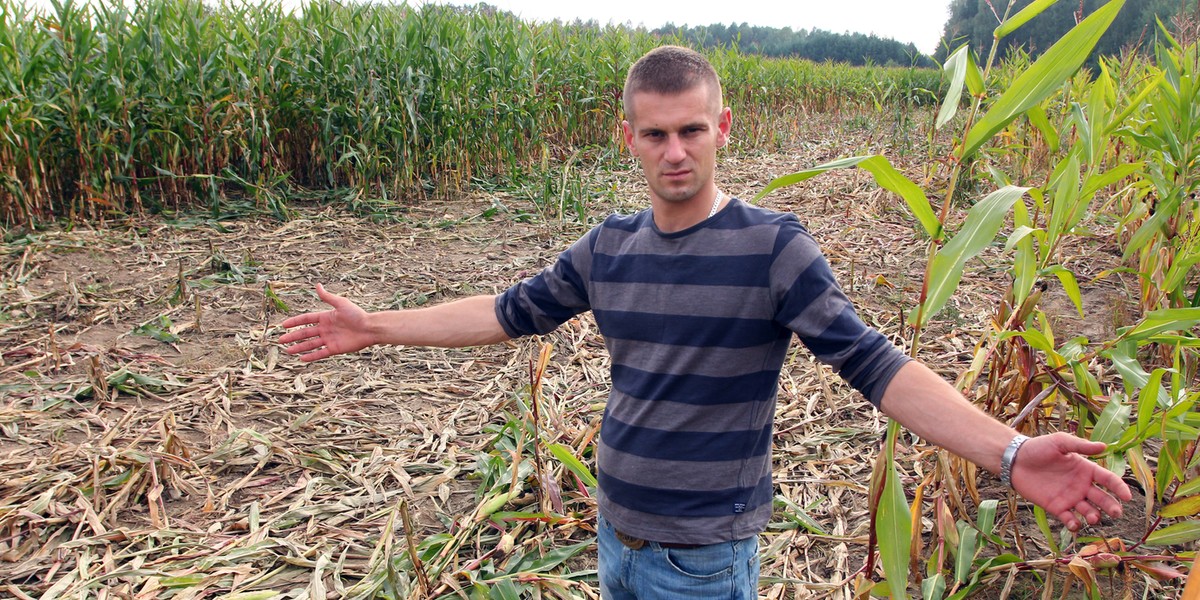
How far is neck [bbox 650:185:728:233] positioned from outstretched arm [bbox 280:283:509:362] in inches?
20.2

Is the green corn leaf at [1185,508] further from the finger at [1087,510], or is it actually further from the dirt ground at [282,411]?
the finger at [1087,510]

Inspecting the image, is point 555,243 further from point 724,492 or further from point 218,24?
point 724,492

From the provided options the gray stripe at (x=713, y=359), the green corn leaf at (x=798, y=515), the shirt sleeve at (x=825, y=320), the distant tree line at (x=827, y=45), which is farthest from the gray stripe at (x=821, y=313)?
the distant tree line at (x=827, y=45)

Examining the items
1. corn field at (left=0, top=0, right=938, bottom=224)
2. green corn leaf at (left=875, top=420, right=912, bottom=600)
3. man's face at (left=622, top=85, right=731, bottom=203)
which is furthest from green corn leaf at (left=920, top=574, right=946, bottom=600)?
corn field at (left=0, top=0, right=938, bottom=224)

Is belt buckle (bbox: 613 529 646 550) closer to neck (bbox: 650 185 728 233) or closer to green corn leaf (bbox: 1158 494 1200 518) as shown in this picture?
neck (bbox: 650 185 728 233)

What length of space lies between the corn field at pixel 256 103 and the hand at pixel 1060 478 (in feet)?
18.5

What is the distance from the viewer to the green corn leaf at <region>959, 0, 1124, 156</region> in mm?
1248

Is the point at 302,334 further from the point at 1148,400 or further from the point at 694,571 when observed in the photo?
the point at 1148,400

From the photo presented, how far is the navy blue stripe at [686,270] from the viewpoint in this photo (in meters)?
1.37

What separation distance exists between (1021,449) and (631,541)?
0.73m

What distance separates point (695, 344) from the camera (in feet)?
4.65

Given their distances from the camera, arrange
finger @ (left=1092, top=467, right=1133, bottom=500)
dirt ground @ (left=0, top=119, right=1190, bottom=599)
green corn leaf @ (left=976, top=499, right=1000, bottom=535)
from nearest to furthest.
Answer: finger @ (left=1092, top=467, right=1133, bottom=500), green corn leaf @ (left=976, top=499, right=1000, bottom=535), dirt ground @ (left=0, top=119, right=1190, bottom=599)

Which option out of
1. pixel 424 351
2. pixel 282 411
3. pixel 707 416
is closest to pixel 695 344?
pixel 707 416

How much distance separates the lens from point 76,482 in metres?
2.51
